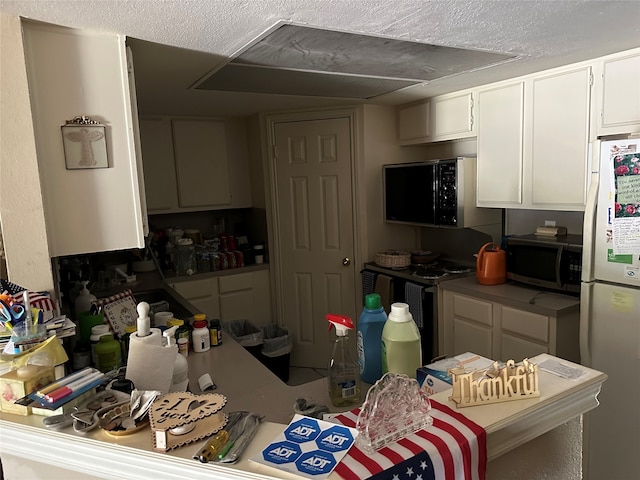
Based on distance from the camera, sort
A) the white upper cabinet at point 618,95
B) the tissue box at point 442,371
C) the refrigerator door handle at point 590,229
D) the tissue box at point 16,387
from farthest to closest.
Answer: the white upper cabinet at point 618,95
the refrigerator door handle at point 590,229
the tissue box at point 442,371
the tissue box at point 16,387

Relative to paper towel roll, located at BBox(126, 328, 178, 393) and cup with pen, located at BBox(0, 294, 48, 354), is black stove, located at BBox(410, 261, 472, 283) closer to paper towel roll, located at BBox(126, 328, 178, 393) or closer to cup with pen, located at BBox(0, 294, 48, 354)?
paper towel roll, located at BBox(126, 328, 178, 393)

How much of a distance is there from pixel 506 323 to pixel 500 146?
43.0 inches

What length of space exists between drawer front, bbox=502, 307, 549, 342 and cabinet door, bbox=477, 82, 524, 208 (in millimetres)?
690

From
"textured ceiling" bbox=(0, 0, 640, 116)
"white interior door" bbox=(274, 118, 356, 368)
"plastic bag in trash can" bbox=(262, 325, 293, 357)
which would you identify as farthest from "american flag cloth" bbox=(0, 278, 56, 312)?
"white interior door" bbox=(274, 118, 356, 368)

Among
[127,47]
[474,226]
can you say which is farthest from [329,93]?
[127,47]

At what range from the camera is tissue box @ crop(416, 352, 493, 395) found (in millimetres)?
1218

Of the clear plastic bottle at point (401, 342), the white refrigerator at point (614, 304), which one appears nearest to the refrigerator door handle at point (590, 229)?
the white refrigerator at point (614, 304)

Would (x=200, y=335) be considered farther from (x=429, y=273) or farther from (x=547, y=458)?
(x=429, y=273)

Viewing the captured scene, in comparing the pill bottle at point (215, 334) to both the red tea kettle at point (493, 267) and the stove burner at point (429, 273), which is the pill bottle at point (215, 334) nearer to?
the stove burner at point (429, 273)

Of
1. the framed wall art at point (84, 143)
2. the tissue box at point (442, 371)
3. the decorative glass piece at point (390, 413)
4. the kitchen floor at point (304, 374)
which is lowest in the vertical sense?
the kitchen floor at point (304, 374)

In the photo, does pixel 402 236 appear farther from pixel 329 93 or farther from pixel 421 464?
pixel 421 464

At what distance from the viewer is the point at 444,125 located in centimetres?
322

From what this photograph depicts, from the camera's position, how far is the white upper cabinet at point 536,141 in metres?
2.46

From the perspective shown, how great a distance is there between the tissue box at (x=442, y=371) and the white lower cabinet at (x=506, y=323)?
1.29m
